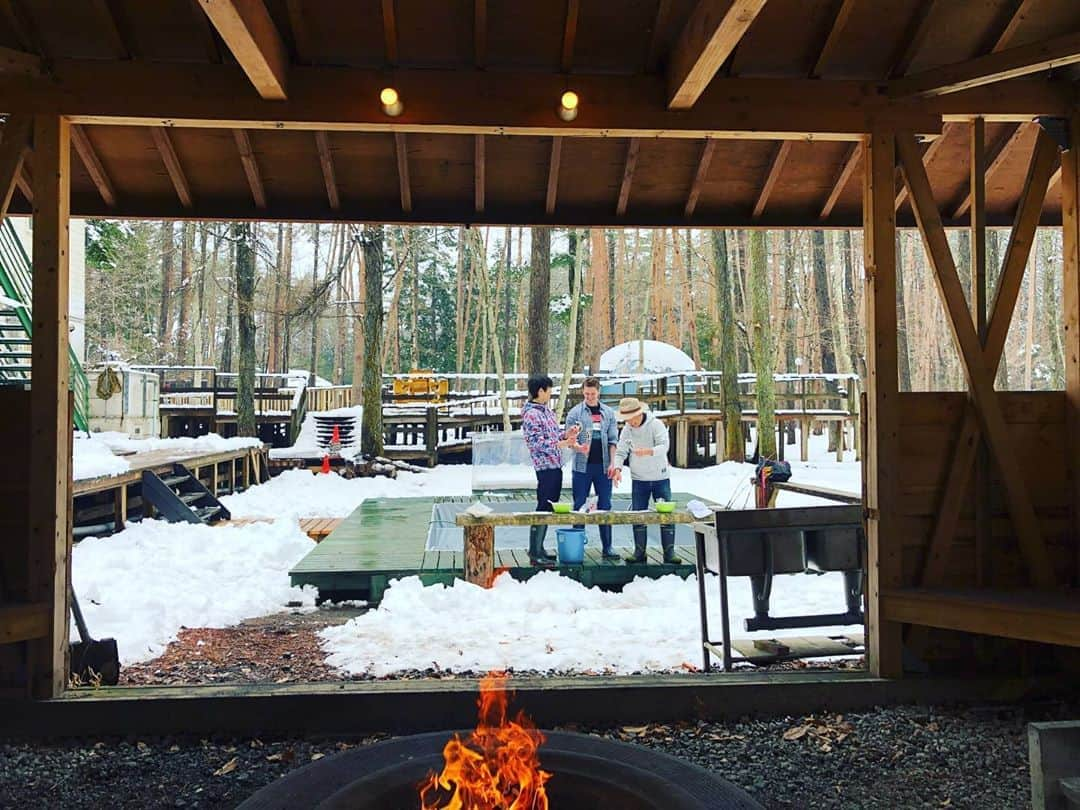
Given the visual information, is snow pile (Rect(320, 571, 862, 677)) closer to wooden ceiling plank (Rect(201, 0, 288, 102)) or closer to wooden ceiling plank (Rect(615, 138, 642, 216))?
wooden ceiling plank (Rect(615, 138, 642, 216))

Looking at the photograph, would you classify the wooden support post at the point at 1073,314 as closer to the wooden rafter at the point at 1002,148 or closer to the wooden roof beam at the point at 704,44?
the wooden rafter at the point at 1002,148

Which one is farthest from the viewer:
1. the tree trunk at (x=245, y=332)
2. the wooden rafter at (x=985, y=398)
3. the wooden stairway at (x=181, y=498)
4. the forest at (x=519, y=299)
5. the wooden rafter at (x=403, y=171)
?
the forest at (x=519, y=299)

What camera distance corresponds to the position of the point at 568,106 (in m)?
4.27

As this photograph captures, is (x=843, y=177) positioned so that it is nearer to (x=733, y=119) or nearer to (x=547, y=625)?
(x=733, y=119)

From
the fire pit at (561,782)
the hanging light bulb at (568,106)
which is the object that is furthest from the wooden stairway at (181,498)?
the fire pit at (561,782)

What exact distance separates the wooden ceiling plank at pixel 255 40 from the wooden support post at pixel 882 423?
10.2ft

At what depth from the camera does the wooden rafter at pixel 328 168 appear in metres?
4.91

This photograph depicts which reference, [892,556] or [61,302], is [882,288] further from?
[61,302]

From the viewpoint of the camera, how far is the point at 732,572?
4891 millimetres

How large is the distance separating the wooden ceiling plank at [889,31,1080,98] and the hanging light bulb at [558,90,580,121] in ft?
5.60

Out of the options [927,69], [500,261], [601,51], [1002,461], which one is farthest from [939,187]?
[500,261]

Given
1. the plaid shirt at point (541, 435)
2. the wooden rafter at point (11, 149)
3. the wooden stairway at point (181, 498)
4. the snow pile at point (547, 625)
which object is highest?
the wooden rafter at point (11, 149)

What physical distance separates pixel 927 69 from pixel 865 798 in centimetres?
368

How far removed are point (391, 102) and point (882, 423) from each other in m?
3.07
